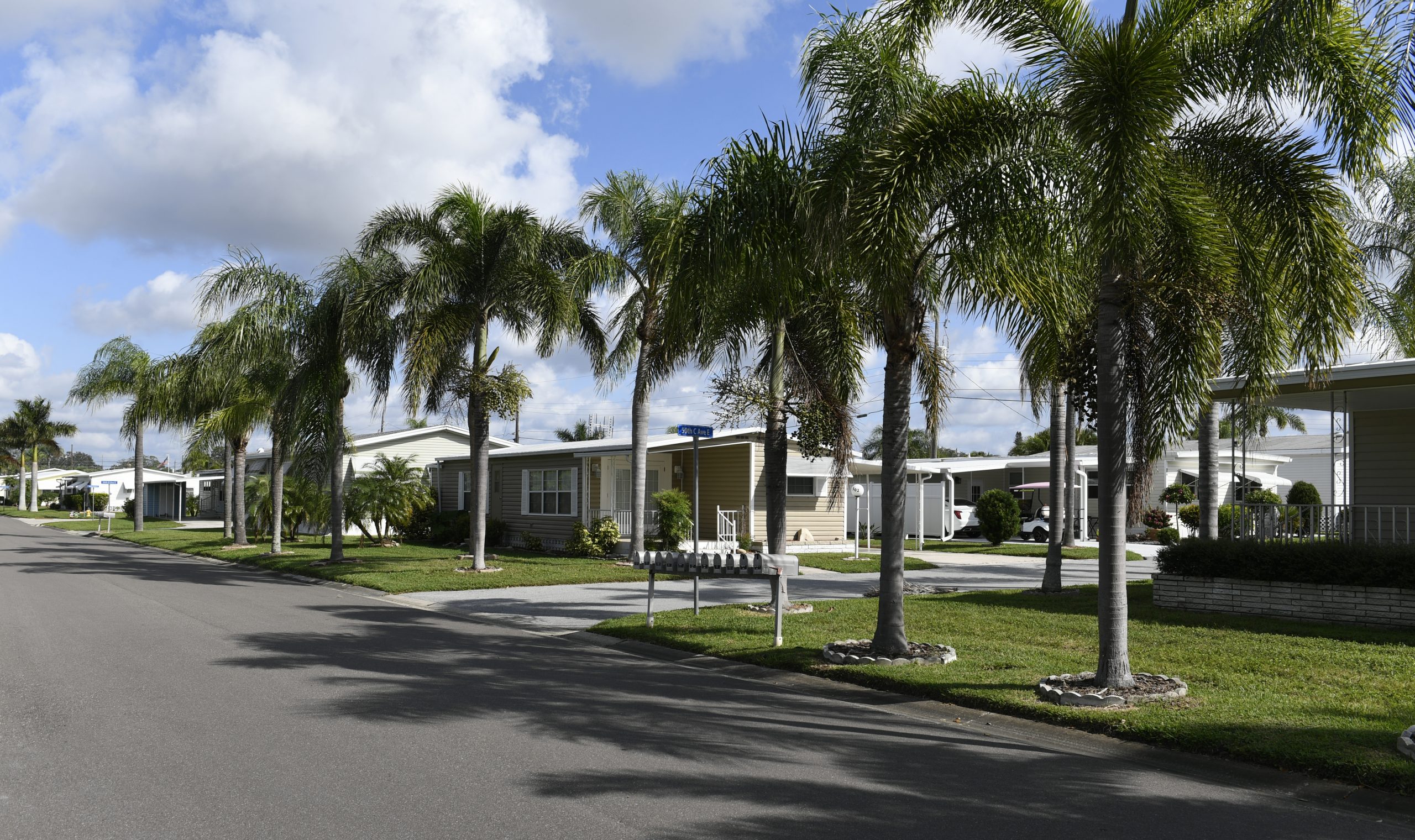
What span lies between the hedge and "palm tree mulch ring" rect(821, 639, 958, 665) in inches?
204

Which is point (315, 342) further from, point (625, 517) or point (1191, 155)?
point (1191, 155)

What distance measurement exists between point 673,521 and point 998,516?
11.9 meters

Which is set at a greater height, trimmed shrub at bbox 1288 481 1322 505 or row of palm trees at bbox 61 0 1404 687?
row of palm trees at bbox 61 0 1404 687

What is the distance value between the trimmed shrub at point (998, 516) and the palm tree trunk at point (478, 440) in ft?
56.5

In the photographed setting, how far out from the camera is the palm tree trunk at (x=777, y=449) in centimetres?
1459

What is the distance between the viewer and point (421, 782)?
5949 mm

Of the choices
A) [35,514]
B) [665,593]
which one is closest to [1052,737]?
[665,593]

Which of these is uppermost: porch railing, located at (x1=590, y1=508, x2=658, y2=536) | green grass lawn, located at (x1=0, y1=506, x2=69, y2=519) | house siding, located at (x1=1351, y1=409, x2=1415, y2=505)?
house siding, located at (x1=1351, y1=409, x2=1415, y2=505)

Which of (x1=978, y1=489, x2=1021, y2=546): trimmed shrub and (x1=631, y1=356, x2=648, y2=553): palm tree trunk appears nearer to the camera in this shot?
(x1=631, y1=356, x2=648, y2=553): palm tree trunk

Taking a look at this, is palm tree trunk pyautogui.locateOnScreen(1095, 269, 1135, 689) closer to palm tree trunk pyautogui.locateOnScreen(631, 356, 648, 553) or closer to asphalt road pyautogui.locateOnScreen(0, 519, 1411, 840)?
asphalt road pyautogui.locateOnScreen(0, 519, 1411, 840)

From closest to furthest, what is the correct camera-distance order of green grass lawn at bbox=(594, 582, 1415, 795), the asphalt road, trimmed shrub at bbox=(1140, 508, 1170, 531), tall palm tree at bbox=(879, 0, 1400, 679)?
the asphalt road < green grass lawn at bbox=(594, 582, 1415, 795) < tall palm tree at bbox=(879, 0, 1400, 679) < trimmed shrub at bbox=(1140, 508, 1170, 531)

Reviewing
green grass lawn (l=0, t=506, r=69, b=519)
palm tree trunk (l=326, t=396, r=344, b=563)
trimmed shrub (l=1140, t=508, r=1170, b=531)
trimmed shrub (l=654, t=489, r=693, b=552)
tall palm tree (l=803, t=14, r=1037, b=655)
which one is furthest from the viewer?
green grass lawn (l=0, t=506, r=69, b=519)

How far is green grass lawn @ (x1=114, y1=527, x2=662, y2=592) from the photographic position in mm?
19359

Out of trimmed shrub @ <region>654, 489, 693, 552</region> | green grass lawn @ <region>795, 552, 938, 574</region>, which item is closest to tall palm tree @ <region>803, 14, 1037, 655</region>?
green grass lawn @ <region>795, 552, 938, 574</region>
